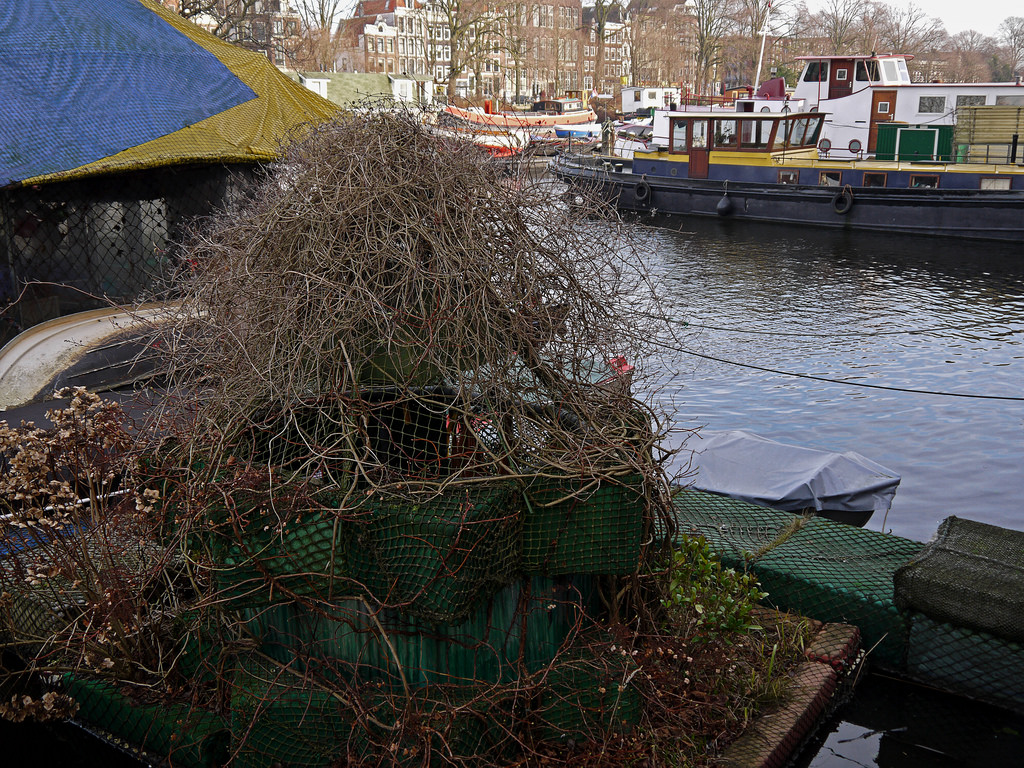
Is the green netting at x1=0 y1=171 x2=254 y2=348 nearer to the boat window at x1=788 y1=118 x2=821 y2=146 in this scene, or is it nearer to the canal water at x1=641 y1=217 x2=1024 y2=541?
the canal water at x1=641 y1=217 x2=1024 y2=541

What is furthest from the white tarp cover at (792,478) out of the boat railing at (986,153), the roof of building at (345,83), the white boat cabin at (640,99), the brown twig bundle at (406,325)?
the white boat cabin at (640,99)

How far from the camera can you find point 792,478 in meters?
7.13

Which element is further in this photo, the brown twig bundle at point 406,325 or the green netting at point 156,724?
the green netting at point 156,724

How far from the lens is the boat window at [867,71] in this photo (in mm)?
30219

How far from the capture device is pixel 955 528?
5516mm

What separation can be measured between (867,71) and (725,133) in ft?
21.8

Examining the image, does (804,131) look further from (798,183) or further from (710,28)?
(710,28)

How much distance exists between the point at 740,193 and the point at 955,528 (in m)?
22.6

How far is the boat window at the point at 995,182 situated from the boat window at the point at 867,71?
7.70 m

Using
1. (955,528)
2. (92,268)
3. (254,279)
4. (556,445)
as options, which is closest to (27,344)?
(92,268)

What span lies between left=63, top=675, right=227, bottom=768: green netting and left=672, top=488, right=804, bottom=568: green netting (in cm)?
286

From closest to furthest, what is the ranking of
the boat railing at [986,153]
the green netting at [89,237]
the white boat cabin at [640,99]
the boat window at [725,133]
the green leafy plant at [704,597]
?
the green leafy plant at [704,597], the green netting at [89,237], the boat railing at [986,153], the boat window at [725,133], the white boat cabin at [640,99]

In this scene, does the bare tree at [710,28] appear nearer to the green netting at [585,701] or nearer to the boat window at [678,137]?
the boat window at [678,137]

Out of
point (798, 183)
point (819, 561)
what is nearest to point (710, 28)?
point (798, 183)
